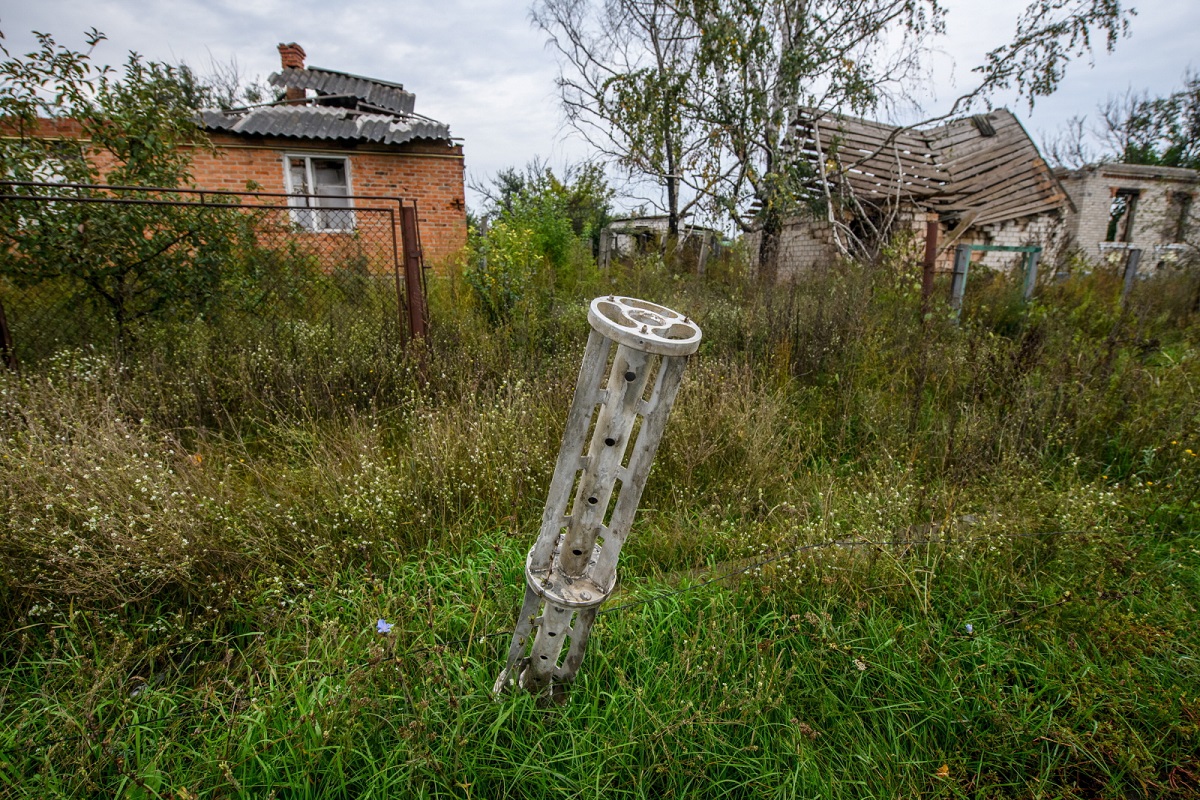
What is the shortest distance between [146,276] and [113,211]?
1.67 ft

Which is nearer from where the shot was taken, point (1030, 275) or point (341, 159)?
Answer: point (1030, 275)

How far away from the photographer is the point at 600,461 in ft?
4.41

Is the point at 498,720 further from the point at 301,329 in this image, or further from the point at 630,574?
the point at 301,329

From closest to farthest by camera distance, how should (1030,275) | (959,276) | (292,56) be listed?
1. (959,276)
2. (1030,275)
3. (292,56)

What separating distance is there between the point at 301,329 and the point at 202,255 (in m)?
1.07

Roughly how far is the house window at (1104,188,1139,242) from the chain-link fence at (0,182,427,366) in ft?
74.0

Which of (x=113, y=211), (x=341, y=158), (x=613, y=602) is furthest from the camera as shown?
(x=341, y=158)

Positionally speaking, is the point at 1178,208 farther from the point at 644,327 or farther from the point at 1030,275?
the point at 644,327

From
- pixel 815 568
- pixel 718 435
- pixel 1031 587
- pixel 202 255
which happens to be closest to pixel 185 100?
pixel 202 255

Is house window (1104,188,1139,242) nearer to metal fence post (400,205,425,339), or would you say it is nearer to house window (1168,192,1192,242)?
house window (1168,192,1192,242)

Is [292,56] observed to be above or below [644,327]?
above

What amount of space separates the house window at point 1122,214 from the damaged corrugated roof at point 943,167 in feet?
30.0

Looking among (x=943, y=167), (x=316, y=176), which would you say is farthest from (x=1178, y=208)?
(x=316, y=176)

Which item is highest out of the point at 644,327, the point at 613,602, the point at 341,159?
the point at 341,159
